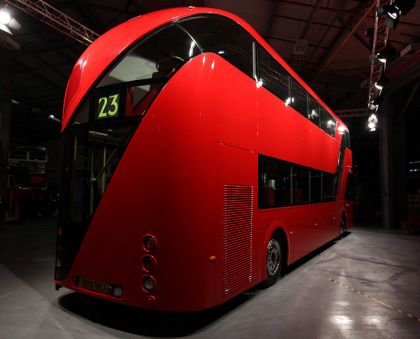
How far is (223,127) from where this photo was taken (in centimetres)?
376

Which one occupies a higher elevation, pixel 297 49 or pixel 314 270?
pixel 297 49

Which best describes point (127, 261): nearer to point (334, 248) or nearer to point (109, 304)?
point (109, 304)

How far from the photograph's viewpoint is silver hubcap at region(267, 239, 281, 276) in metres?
5.10

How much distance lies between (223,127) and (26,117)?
21789mm

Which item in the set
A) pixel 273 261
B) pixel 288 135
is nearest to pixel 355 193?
pixel 288 135

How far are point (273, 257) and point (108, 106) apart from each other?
3423 millimetres

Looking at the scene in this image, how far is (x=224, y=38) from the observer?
4.07 meters

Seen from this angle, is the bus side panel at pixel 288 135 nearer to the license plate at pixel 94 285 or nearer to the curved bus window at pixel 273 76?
the curved bus window at pixel 273 76

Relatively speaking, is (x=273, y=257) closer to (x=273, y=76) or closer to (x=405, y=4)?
(x=273, y=76)

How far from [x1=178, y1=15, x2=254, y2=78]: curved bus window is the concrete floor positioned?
10.4ft

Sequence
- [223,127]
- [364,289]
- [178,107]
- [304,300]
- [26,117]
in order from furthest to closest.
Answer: [26,117] < [364,289] < [304,300] < [223,127] < [178,107]

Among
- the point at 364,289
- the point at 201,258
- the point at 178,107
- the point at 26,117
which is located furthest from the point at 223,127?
the point at 26,117

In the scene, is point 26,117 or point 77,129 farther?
point 26,117

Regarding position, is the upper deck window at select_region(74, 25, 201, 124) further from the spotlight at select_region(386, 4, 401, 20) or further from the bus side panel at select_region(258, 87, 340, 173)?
the spotlight at select_region(386, 4, 401, 20)
